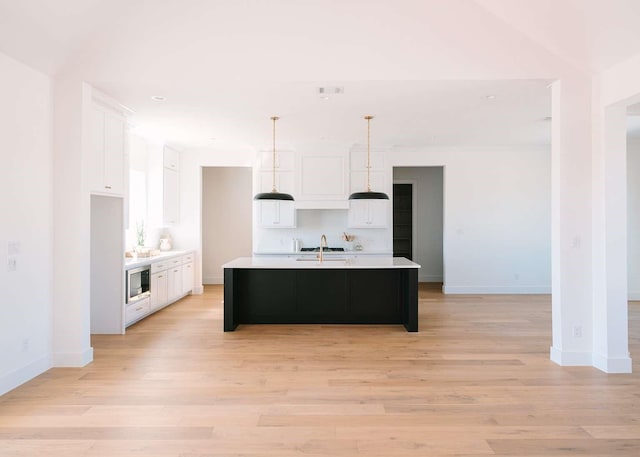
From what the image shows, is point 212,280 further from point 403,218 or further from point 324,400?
point 324,400

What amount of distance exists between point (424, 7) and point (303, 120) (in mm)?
2319

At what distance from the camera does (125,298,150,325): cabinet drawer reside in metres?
5.44

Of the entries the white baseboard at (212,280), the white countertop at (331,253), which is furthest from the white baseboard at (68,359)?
the white baseboard at (212,280)

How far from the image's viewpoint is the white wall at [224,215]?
9.52 metres

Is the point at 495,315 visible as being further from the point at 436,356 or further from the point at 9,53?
the point at 9,53

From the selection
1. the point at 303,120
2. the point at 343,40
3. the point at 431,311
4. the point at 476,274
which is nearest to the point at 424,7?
the point at 343,40

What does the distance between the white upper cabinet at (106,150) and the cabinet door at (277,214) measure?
9.82 ft

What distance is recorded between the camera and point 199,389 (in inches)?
136

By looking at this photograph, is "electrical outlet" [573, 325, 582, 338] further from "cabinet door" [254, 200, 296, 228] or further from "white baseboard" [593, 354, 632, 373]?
"cabinet door" [254, 200, 296, 228]

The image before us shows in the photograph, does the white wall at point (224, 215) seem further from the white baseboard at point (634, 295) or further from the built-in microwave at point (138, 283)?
the white baseboard at point (634, 295)

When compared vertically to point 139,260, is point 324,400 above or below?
below

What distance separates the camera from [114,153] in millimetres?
4824

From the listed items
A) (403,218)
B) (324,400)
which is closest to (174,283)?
(324,400)

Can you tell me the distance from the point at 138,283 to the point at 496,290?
20.3 ft
